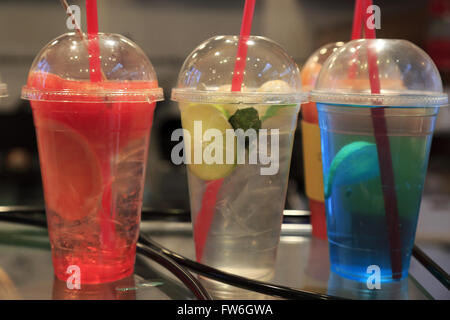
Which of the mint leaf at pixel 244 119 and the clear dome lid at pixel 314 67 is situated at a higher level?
the clear dome lid at pixel 314 67

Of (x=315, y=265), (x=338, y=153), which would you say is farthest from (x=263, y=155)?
(x=315, y=265)

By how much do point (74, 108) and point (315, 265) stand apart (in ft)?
1.44

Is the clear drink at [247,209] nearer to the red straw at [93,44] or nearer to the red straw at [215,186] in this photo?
the red straw at [215,186]

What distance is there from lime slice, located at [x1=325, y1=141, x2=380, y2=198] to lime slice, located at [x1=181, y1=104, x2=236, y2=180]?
6.2 inches

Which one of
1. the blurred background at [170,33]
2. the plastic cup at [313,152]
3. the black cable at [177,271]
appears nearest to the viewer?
the black cable at [177,271]

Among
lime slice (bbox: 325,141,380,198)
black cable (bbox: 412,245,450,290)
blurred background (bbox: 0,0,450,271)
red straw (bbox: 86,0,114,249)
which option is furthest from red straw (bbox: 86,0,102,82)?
blurred background (bbox: 0,0,450,271)

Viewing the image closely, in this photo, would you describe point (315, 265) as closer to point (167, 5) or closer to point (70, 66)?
point (70, 66)

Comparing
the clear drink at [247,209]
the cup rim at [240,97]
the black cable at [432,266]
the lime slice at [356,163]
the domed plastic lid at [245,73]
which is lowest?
the black cable at [432,266]

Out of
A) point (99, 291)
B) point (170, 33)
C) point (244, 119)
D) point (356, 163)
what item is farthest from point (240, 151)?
point (170, 33)

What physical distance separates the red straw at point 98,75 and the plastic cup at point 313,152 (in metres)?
0.41

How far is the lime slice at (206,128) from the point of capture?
73cm

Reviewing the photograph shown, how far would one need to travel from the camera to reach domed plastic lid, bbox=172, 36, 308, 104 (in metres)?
0.75

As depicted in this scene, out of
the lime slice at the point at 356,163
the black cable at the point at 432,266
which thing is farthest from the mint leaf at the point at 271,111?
the black cable at the point at 432,266

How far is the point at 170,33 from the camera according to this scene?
2264mm
